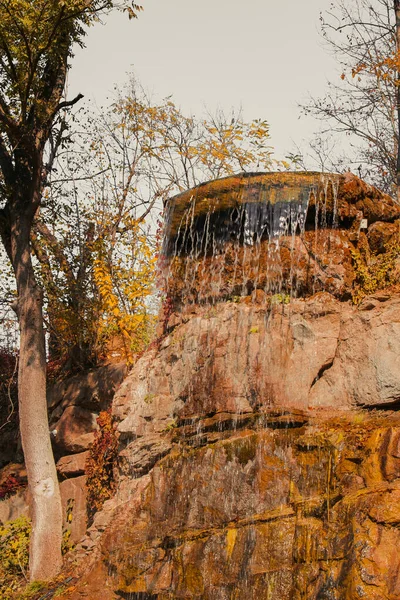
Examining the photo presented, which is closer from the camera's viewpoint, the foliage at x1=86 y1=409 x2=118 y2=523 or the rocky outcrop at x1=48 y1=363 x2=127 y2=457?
the foliage at x1=86 y1=409 x2=118 y2=523

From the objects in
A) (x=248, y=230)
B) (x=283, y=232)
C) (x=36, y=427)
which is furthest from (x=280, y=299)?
(x=36, y=427)

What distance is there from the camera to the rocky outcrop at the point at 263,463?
5992mm

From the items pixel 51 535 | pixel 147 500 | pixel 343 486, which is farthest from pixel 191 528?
pixel 51 535

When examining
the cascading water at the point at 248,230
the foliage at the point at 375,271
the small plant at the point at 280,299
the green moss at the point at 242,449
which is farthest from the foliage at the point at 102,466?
the foliage at the point at 375,271

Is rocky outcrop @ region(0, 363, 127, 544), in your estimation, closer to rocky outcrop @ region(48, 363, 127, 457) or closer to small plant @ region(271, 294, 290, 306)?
rocky outcrop @ region(48, 363, 127, 457)

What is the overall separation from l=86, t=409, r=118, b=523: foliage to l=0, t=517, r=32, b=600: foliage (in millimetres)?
1329

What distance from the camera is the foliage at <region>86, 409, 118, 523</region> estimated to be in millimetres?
9744

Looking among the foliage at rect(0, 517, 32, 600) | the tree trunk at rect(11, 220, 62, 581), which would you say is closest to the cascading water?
the tree trunk at rect(11, 220, 62, 581)

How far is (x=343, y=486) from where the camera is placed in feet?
20.5

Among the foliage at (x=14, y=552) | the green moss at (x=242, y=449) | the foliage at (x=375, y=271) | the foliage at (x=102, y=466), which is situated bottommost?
the foliage at (x=14, y=552)

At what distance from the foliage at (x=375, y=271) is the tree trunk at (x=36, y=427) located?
5716mm

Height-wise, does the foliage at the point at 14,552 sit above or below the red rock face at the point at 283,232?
below

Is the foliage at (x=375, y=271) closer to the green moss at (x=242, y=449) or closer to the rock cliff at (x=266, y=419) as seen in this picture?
the rock cliff at (x=266, y=419)

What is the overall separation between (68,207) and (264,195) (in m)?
7.00
